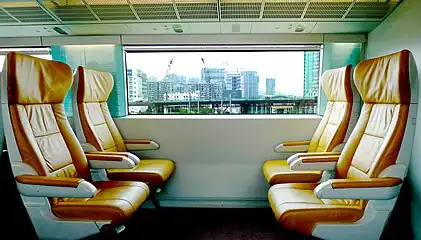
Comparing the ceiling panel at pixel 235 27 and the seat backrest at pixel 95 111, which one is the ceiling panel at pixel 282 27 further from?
the seat backrest at pixel 95 111

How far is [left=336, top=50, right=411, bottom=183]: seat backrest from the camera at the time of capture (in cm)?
154

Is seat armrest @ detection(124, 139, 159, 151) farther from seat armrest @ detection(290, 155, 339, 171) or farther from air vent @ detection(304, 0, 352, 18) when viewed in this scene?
air vent @ detection(304, 0, 352, 18)

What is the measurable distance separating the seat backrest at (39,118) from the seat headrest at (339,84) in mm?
2126

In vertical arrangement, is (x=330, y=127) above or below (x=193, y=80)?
below

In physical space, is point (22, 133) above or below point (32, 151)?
above

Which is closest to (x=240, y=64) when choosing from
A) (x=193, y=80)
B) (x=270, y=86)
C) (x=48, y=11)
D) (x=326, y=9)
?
(x=270, y=86)

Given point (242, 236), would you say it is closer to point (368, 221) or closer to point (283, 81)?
point (368, 221)

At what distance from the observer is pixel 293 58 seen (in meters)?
3.07

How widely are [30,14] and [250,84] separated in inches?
85.4

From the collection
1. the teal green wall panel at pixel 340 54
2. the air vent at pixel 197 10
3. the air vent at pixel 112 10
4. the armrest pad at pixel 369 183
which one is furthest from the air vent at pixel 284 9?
the armrest pad at pixel 369 183

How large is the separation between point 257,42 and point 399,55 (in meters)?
1.50

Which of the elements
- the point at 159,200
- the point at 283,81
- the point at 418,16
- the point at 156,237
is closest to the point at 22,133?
the point at 156,237

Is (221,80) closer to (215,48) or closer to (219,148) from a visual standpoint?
(215,48)

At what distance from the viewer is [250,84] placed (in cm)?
312
